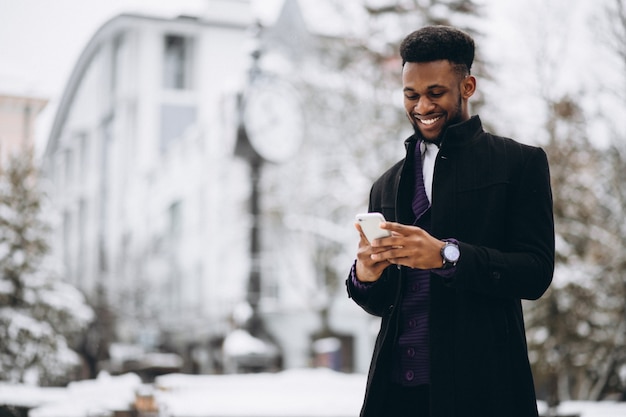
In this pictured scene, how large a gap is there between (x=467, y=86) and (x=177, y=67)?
129 feet

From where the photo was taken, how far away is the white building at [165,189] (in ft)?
104

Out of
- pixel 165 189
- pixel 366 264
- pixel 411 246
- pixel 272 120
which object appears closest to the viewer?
pixel 411 246

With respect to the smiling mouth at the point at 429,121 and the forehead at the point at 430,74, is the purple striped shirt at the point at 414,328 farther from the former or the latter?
the forehead at the point at 430,74

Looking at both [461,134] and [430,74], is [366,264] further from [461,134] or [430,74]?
[430,74]

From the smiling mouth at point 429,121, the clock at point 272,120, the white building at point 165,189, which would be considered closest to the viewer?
the smiling mouth at point 429,121

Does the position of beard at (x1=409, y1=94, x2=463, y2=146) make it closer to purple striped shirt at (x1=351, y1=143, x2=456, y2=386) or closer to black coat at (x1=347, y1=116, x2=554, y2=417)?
black coat at (x1=347, y1=116, x2=554, y2=417)

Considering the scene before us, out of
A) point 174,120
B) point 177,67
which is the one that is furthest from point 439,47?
point 177,67

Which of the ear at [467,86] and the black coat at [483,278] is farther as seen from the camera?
the ear at [467,86]

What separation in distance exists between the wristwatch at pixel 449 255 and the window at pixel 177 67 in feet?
128

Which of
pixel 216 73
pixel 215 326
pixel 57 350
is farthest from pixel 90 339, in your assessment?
pixel 216 73

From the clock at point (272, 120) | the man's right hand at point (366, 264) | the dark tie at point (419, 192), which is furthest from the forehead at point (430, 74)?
the clock at point (272, 120)

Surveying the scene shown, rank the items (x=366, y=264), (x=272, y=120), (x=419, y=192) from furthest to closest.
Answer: (x=272, y=120) → (x=419, y=192) → (x=366, y=264)

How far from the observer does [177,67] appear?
40938 millimetres

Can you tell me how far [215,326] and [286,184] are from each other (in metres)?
5.68
